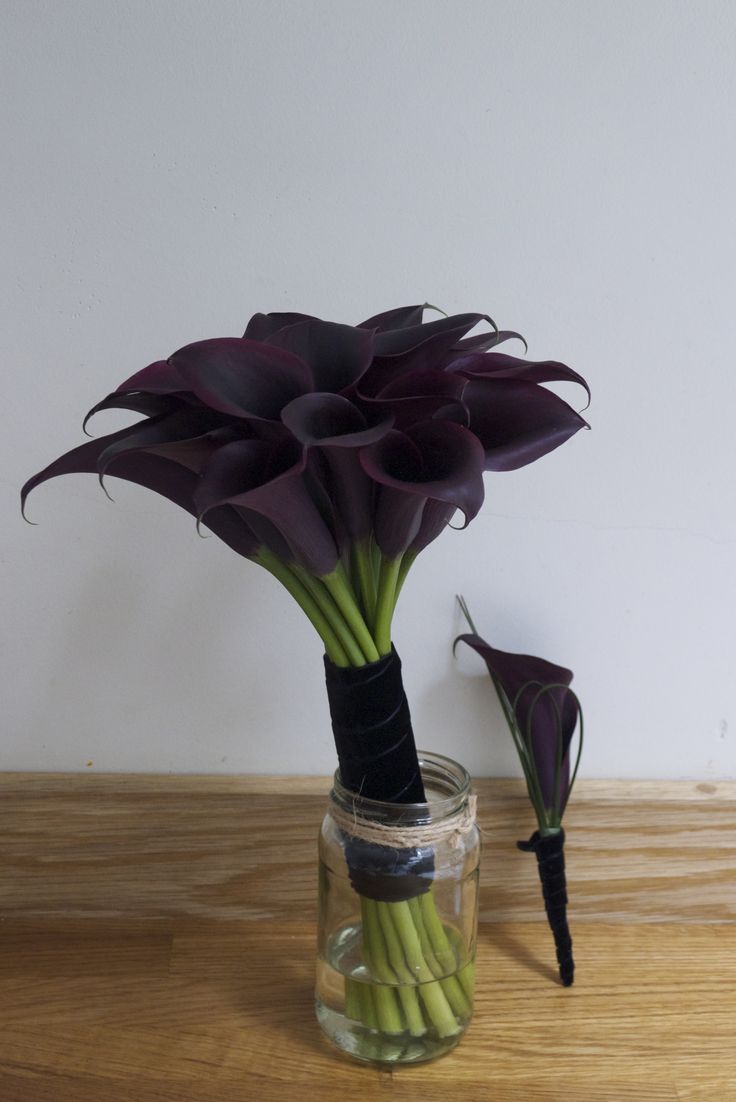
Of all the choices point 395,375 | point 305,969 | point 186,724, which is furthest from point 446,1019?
point 395,375

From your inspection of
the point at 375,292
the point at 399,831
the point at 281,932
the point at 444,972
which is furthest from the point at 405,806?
the point at 375,292

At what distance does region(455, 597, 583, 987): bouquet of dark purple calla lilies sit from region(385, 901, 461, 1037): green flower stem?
123 mm

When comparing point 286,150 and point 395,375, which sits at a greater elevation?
point 286,150

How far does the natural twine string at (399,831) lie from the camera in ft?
1.88

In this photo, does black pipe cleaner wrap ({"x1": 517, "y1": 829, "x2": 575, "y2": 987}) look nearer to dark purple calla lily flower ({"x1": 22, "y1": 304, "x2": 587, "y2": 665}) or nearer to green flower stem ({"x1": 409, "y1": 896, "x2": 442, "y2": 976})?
green flower stem ({"x1": 409, "y1": 896, "x2": 442, "y2": 976})

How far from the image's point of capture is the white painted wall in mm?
650

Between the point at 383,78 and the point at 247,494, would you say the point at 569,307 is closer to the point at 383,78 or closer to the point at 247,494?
the point at 383,78

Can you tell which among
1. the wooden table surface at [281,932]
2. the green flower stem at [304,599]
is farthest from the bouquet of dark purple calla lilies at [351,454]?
the wooden table surface at [281,932]

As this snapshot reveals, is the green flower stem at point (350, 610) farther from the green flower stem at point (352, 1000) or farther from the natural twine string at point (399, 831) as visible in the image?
the green flower stem at point (352, 1000)

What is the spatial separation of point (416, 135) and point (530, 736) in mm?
427

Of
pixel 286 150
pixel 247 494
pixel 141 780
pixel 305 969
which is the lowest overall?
pixel 305 969

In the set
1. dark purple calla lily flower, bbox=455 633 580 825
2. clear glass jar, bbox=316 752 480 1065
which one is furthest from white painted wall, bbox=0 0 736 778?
clear glass jar, bbox=316 752 480 1065

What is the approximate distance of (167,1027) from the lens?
64cm

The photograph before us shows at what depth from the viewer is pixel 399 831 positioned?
0.57 m
